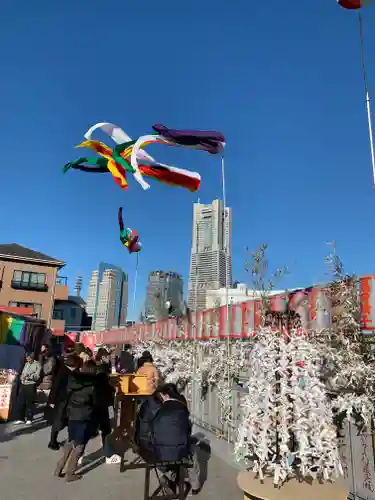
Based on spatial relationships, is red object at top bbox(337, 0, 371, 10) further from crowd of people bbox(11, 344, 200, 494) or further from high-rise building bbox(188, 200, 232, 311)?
high-rise building bbox(188, 200, 232, 311)

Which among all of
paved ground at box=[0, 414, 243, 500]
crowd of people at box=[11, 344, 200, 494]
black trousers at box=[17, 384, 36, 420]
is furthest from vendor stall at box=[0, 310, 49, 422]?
paved ground at box=[0, 414, 243, 500]

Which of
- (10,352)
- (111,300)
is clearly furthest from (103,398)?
(111,300)

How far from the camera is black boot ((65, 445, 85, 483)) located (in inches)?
233

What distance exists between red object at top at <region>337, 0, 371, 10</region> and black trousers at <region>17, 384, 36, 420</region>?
10.6m

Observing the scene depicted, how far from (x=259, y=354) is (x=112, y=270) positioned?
104 m

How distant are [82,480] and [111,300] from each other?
8377cm

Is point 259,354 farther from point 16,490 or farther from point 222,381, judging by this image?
point 222,381

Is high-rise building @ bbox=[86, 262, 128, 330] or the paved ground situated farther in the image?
high-rise building @ bbox=[86, 262, 128, 330]

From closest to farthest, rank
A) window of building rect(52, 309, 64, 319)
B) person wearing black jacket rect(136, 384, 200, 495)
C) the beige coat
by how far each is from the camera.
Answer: person wearing black jacket rect(136, 384, 200, 495)
the beige coat
window of building rect(52, 309, 64, 319)

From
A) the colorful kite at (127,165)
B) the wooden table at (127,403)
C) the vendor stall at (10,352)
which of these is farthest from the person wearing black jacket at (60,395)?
the colorful kite at (127,165)

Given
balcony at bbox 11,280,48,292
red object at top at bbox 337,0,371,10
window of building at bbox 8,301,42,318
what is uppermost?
balcony at bbox 11,280,48,292

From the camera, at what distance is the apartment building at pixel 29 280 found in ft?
134

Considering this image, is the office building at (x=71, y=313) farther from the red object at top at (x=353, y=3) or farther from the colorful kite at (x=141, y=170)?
the red object at top at (x=353, y=3)

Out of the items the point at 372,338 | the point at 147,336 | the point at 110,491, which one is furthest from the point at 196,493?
the point at 147,336
